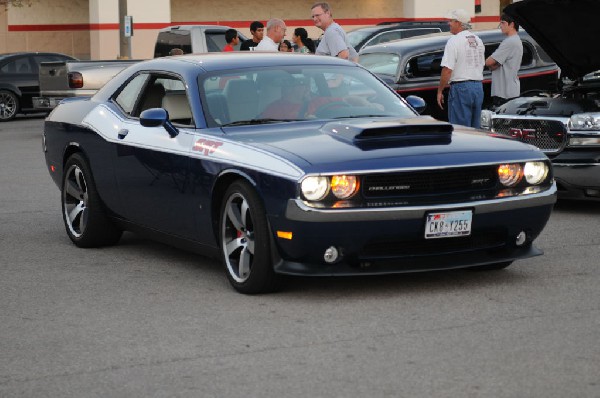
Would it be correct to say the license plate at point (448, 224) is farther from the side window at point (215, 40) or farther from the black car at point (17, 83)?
the black car at point (17, 83)

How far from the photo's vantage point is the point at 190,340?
21.8ft

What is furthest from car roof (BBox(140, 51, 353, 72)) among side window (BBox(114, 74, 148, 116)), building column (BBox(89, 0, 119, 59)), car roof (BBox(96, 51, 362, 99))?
building column (BBox(89, 0, 119, 59))

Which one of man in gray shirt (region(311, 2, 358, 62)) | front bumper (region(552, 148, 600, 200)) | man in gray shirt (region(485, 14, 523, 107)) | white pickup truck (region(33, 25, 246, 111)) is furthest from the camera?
white pickup truck (region(33, 25, 246, 111))

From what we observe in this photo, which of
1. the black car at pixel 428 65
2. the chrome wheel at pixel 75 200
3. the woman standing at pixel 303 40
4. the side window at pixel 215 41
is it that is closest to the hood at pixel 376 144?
the chrome wheel at pixel 75 200

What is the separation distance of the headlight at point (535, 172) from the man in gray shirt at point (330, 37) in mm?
7829

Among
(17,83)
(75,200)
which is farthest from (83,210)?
(17,83)

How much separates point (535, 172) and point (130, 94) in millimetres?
3145

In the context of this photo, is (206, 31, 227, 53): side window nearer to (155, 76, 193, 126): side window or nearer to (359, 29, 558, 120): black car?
(359, 29, 558, 120): black car

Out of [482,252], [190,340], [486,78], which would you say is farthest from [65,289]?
[486,78]

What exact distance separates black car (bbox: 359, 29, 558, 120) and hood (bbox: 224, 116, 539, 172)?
369 inches

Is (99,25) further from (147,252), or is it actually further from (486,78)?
(147,252)

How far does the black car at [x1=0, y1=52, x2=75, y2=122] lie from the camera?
91.0ft

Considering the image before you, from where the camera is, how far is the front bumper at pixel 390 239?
741 cm

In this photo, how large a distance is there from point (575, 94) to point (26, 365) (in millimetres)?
7271
